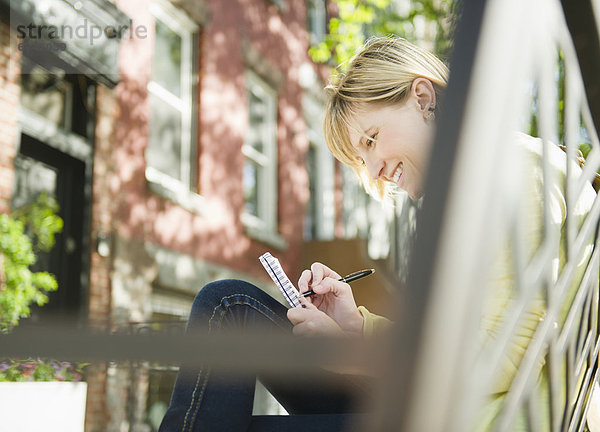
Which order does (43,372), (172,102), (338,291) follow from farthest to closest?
(172,102), (43,372), (338,291)

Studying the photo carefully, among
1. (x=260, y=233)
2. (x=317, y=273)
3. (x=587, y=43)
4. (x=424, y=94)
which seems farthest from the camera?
(x=260, y=233)

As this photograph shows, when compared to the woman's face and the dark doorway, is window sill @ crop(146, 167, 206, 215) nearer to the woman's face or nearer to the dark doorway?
the dark doorway

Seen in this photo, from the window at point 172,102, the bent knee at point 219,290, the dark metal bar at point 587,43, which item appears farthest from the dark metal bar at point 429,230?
the window at point 172,102

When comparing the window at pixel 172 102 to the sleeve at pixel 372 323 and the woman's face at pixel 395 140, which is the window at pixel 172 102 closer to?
the woman's face at pixel 395 140

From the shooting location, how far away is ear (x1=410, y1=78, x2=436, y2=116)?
1.71 metres

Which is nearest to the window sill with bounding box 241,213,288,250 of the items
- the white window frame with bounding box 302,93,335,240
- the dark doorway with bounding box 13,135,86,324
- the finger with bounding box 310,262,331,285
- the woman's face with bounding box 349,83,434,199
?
the white window frame with bounding box 302,93,335,240

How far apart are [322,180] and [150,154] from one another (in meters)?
4.89

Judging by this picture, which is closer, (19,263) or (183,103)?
(19,263)

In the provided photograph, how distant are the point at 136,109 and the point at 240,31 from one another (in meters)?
2.50

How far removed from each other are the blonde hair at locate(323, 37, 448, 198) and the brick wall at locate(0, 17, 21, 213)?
10.2 feet

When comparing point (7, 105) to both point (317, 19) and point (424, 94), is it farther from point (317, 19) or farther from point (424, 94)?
point (317, 19)

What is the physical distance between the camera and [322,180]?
10.8 meters

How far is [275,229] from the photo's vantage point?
8.69m

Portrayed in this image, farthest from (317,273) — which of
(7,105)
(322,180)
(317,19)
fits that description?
(317,19)
